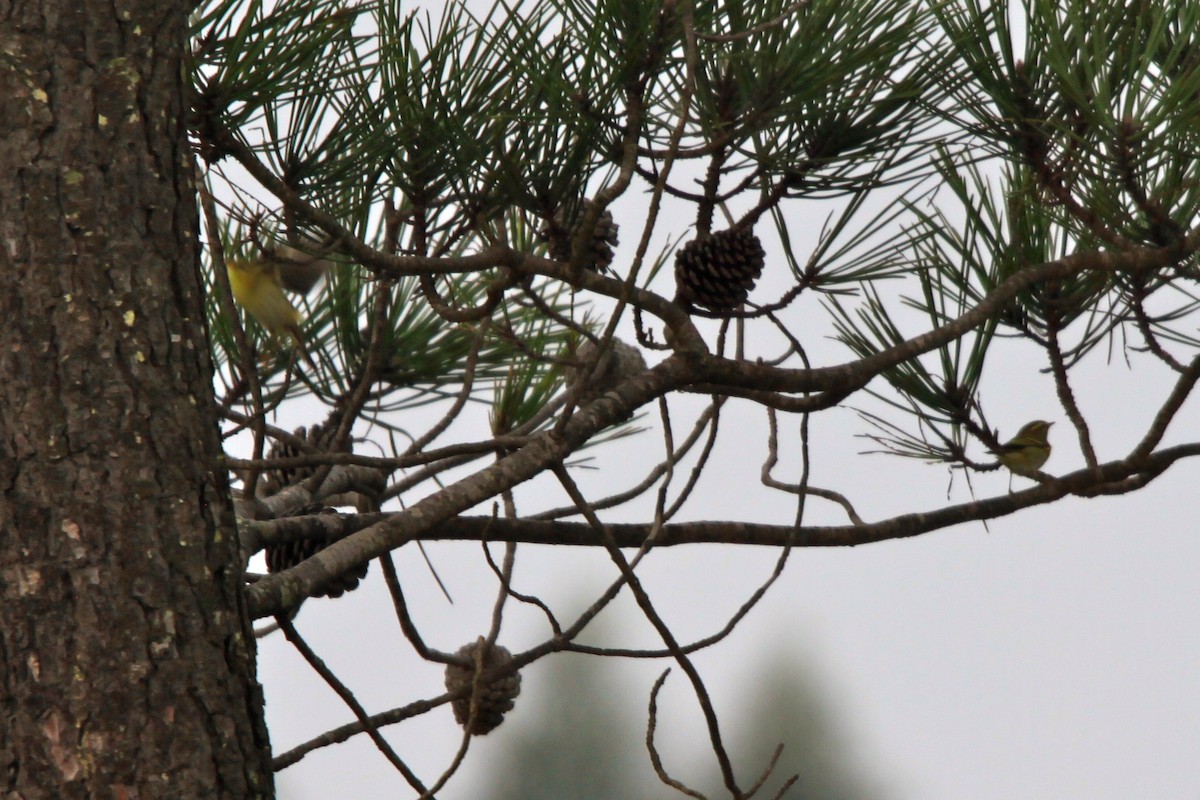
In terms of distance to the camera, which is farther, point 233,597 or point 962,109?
point 962,109

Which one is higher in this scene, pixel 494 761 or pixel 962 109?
pixel 962 109

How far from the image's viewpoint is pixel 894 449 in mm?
894

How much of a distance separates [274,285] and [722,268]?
0.34 meters

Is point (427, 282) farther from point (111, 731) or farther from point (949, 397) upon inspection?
point (949, 397)

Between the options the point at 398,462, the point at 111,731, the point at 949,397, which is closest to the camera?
the point at 111,731

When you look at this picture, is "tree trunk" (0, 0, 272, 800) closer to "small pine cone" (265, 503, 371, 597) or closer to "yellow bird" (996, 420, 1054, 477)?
"small pine cone" (265, 503, 371, 597)

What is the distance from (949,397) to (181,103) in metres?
0.57

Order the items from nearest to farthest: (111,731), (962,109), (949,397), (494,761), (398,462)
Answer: (111,731) → (398,462) → (962,109) → (949,397) → (494,761)

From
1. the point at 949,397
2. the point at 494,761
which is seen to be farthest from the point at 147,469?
the point at 494,761

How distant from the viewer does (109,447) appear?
44cm

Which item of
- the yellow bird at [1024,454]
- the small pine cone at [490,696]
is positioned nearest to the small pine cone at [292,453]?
the small pine cone at [490,696]

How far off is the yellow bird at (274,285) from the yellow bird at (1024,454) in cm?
50

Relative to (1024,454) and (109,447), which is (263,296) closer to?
(109,447)

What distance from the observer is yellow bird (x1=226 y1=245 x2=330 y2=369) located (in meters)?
0.82
